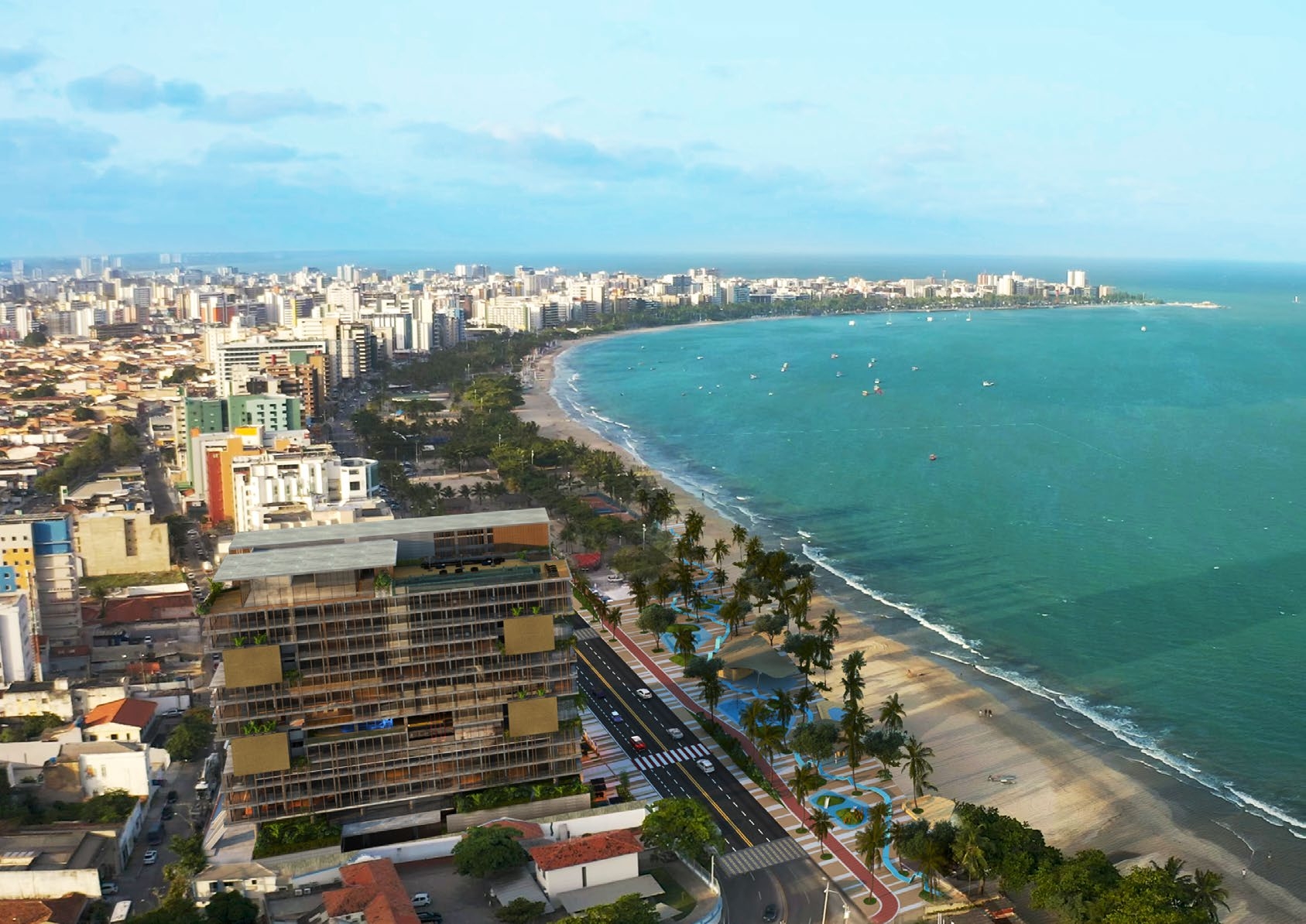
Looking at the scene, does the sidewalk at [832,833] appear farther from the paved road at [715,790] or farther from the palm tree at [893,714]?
the palm tree at [893,714]

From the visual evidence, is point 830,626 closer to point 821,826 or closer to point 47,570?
point 821,826

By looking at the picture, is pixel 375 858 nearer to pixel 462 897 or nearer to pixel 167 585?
pixel 462 897

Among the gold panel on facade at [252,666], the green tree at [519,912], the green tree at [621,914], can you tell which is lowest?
the green tree at [519,912]

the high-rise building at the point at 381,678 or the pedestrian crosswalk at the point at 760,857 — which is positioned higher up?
the high-rise building at the point at 381,678

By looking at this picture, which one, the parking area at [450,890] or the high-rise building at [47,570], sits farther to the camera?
the high-rise building at [47,570]

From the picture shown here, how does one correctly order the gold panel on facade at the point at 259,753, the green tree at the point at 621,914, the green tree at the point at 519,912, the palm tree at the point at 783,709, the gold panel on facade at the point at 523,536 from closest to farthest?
the green tree at the point at 621,914, the green tree at the point at 519,912, the gold panel on facade at the point at 259,753, the gold panel on facade at the point at 523,536, the palm tree at the point at 783,709

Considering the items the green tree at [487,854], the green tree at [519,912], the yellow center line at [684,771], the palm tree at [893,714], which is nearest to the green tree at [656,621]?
the yellow center line at [684,771]

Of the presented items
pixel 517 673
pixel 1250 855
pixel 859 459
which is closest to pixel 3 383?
pixel 859 459
